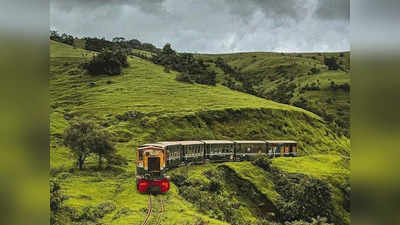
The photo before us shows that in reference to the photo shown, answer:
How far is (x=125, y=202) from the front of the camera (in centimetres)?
1838

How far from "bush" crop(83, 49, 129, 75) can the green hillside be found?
12.6 metres

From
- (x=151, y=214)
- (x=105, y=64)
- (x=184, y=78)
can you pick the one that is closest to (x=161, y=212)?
(x=151, y=214)

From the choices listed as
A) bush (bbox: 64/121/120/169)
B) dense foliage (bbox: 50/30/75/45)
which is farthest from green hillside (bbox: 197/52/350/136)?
bush (bbox: 64/121/120/169)

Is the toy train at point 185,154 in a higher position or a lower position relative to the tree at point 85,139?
lower

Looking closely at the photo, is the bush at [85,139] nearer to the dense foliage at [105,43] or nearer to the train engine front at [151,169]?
the train engine front at [151,169]

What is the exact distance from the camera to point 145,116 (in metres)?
29.5

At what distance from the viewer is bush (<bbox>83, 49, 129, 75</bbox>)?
3650 cm

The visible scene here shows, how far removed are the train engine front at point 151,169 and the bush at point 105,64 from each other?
65.8ft

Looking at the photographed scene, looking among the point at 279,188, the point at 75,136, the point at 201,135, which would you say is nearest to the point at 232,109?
the point at 201,135

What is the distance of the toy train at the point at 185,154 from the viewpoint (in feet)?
59.9

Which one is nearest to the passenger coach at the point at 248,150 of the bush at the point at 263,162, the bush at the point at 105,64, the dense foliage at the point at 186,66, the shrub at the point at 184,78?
the bush at the point at 263,162

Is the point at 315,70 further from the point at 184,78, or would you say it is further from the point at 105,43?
the point at 105,43
